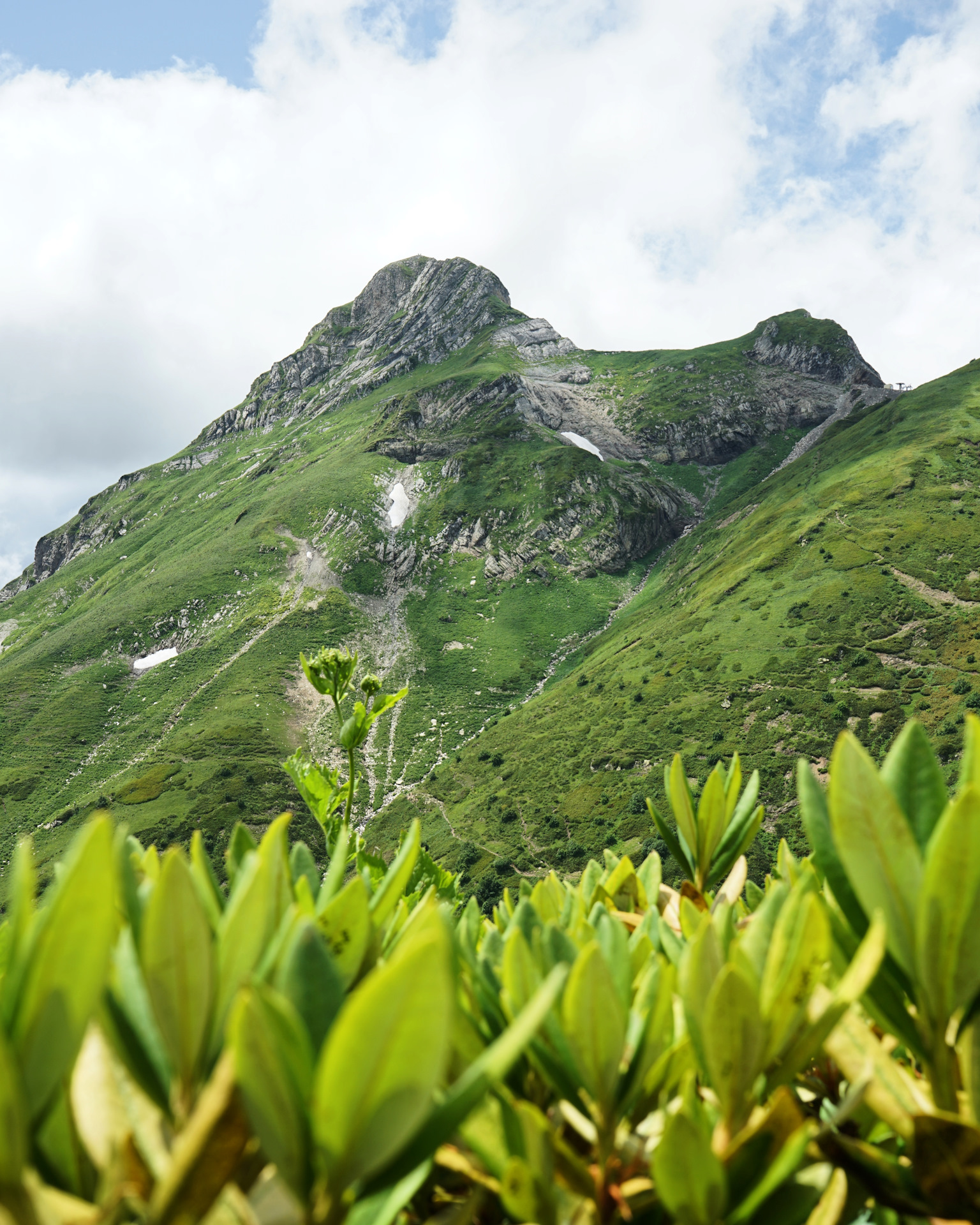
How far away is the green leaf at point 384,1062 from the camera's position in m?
0.62

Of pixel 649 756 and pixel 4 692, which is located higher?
pixel 4 692

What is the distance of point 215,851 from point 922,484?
86963 mm

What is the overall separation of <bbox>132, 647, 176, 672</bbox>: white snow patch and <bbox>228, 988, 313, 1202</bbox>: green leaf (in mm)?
107205

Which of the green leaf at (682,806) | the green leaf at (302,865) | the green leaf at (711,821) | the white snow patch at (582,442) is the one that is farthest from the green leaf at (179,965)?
the white snow patch at (582,442)

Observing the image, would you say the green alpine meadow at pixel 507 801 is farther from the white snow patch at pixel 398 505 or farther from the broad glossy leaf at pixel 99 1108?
the white snow patch at pixel 398 505

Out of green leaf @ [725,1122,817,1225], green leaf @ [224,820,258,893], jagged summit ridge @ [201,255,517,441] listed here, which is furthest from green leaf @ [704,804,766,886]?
jagged summit ridge @ [201,255,517,441]

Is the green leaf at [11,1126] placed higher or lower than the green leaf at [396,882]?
higher

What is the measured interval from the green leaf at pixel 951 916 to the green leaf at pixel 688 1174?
402 millimetres

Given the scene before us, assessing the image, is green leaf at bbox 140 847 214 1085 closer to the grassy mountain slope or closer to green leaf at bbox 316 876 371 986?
green leaf at bbox 316 876 371 986

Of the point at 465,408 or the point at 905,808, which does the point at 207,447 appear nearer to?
the point at 465,408

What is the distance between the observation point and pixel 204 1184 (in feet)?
2.27

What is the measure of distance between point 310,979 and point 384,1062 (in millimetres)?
192

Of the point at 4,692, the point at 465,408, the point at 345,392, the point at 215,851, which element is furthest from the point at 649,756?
the point at 345,392

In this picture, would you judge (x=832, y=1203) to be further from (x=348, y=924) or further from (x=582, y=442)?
(x=582, y=442)
